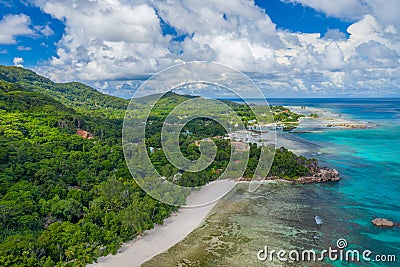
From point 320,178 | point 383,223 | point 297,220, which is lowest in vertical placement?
point 297,220

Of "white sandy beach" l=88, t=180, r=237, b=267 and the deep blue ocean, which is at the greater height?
the deep blue ocean

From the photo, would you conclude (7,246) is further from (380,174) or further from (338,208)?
(380,174)

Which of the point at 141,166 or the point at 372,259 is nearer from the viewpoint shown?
the point at 372,259

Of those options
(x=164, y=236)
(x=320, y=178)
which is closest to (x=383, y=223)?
(x=320, y=178)

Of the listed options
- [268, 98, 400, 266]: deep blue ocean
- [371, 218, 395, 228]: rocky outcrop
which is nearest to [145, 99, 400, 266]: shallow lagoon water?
[268, 98, 400, 266]: deep blue ocean

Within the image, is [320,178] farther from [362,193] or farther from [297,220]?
[297,220]

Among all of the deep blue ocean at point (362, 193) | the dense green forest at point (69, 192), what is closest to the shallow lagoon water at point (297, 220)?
the deep blue ocean at point (362, 193)

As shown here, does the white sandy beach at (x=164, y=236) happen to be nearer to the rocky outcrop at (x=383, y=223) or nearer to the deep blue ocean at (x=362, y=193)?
the deep blue ocean at (x=362, y=193)

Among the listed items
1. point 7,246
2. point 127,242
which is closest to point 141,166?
point 127,242

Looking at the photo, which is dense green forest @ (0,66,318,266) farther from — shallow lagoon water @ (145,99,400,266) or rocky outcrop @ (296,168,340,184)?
shallow lagoon water @ (145,99,400,266)
